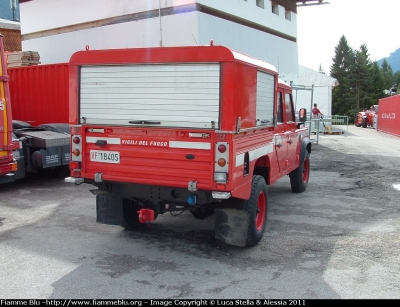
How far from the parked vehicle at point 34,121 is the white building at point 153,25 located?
11.4 feet

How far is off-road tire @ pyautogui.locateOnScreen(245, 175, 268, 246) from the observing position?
558 centimetres

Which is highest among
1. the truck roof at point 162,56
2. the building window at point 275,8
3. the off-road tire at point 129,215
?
the building window at point 275,8

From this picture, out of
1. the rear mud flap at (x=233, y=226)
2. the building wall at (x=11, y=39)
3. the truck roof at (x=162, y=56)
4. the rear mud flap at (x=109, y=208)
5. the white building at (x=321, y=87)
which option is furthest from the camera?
the white building at (x=321, y=87)

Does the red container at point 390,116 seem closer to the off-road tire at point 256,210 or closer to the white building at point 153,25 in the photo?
the white building at point 153,25

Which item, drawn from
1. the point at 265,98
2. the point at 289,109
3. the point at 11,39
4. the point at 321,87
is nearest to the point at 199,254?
the point at 265,98

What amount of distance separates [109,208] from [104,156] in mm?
883

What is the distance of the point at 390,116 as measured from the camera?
2945cm

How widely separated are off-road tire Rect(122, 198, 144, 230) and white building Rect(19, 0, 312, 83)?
7204 mm

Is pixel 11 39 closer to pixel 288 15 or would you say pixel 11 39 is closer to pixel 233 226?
pixel 288 15

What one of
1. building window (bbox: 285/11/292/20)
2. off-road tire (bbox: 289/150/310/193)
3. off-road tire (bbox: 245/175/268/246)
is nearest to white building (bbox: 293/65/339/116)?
building window (bbox: 285/11/292/20)

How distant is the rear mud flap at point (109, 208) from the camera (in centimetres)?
598

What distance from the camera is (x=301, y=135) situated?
895 cm

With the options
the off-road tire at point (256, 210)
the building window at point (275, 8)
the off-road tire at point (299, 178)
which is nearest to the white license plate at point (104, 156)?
the off-road tire at point (256, 210)

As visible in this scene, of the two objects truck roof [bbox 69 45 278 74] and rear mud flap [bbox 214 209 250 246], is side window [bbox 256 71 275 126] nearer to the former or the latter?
truck roof [bbox 69 45 278 74]
